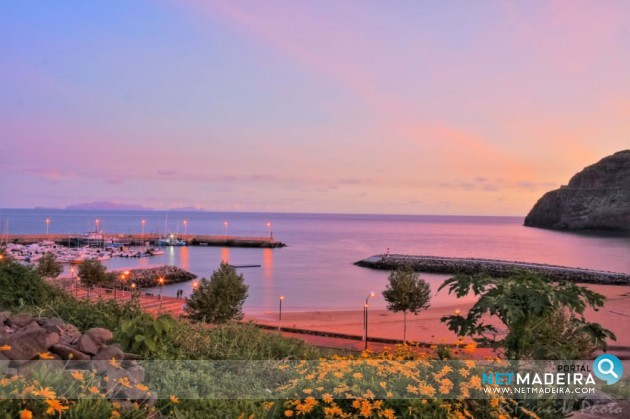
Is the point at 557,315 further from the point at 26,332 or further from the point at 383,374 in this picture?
the point at 26,332

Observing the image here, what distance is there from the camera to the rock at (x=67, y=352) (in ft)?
16.7

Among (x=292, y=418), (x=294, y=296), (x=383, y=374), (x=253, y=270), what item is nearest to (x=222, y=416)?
(x=292, y=418)

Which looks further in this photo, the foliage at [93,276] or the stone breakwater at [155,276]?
the stone breakwater at [155,276]

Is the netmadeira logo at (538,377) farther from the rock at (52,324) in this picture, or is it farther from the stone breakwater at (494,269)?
the stone breakwater at (494,269)

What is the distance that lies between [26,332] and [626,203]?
696ft

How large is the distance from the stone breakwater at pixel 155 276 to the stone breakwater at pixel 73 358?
5880 centimetres

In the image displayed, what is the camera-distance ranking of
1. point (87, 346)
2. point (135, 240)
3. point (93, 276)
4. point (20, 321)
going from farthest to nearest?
point (135, 240)
point (93, 276)
point (20, 321)
point (87, 346)

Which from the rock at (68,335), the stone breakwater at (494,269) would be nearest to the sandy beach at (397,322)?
the rock at (68,335)

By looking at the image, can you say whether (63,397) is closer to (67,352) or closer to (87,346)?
(67,352)

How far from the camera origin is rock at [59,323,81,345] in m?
5.70

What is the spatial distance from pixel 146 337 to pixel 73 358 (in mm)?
1393

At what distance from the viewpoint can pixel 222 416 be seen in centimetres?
455

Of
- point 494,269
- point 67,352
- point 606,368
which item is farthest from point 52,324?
point 494,269

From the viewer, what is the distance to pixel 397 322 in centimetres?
3659
